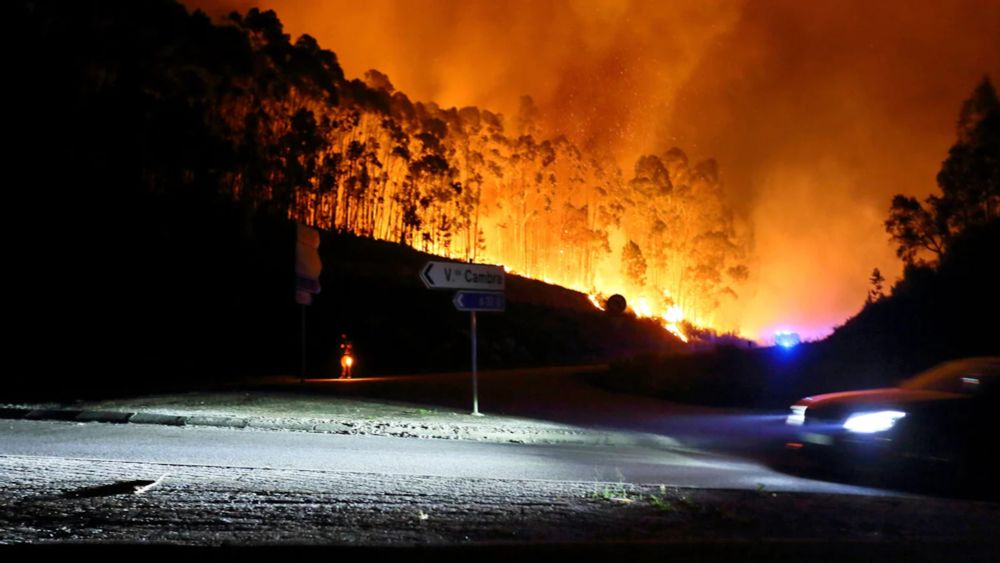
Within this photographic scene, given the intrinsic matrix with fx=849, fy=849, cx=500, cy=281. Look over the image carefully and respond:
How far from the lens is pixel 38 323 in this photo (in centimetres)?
3416

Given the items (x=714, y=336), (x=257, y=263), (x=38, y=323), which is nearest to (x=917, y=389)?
(x=38, y=323)

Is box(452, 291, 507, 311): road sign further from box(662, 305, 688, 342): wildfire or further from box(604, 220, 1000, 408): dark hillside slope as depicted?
box(662, 305, 688, 342): wildfire

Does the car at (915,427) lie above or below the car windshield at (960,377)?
below

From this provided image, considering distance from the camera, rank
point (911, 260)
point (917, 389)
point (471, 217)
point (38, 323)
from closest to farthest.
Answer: point (917, 389), point (38, 323), point (911, 260), point (471, 217)

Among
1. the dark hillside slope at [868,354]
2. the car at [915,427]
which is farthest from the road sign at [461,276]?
the dark hillside slope at [868,354]

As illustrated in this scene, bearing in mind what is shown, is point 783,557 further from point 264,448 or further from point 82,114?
point 82,114

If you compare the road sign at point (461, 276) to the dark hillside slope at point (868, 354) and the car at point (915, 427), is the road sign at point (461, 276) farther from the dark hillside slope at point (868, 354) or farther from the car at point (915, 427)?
the dark hillside slope at point (868, 354)

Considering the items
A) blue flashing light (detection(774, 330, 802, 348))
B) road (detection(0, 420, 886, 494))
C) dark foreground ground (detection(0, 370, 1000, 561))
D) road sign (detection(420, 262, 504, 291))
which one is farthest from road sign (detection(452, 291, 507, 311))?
blue flashing light (detection(774, 330, 802, 348))

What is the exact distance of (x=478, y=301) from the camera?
16438mm

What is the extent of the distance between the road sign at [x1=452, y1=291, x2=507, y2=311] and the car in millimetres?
7377

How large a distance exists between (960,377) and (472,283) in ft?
28.9

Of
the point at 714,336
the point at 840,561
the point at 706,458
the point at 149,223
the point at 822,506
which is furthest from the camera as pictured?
the point at 714,336

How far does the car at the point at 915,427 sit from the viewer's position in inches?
349

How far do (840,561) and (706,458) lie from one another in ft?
22.0
